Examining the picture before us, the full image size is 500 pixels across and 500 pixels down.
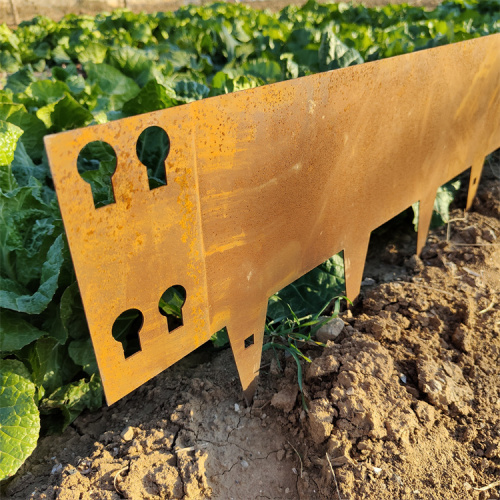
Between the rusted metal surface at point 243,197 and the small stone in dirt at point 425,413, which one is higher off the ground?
the rusted metal surface at point 243,197

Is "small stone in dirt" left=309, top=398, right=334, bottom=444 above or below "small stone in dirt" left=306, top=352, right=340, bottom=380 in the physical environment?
below

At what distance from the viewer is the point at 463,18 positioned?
207 inches

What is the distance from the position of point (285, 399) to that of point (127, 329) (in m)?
0.68

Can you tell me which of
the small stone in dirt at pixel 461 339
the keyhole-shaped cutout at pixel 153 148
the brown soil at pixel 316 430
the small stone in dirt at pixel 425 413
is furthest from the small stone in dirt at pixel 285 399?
the keyhole-shaped cutout at pixel 153 148

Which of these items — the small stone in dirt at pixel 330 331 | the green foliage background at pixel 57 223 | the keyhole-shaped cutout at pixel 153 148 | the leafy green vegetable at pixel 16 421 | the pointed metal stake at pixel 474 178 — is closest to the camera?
the leafy green vegetable at pixel 16 421

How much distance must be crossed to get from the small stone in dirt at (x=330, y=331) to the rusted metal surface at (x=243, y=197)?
25cm

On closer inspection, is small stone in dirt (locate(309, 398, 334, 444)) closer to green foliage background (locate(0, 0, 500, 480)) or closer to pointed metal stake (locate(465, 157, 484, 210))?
green foliage background (locate(0, 0, 500, 480))

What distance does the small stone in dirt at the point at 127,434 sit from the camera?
1.75 metres

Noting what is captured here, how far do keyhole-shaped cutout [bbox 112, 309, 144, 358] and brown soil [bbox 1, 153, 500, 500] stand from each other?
0.58 ft

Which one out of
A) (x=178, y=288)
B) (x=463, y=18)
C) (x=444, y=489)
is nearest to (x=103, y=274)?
(x=178, y=288)

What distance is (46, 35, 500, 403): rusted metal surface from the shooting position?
128 cm

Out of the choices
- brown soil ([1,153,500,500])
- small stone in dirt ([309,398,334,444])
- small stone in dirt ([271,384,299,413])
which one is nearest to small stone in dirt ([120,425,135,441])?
brown soil ([1,153,500,500])

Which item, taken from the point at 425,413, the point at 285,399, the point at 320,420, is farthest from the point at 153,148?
the point at 425,413

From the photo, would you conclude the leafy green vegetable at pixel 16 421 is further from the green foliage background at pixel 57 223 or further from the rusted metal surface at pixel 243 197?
the rusted metal surface at pixel 243 197
